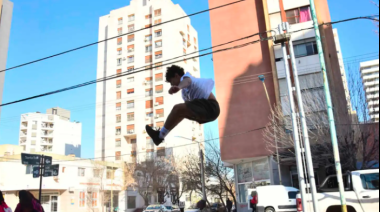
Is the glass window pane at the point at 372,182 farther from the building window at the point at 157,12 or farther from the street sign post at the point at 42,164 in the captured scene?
the building window at the point at 157,12

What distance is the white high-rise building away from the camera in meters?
55.6

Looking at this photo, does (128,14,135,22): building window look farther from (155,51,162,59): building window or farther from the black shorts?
the black shorts

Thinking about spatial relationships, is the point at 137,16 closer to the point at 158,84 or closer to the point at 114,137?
the point at 158,84

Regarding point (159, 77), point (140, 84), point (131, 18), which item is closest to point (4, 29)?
point (159, 77)

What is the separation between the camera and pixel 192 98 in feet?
16.9

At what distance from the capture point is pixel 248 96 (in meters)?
26.2

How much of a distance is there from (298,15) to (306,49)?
3.36m

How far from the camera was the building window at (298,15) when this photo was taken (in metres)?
26.8

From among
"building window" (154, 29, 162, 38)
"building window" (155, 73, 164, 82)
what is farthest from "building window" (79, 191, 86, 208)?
"building window" (154, 29, 162, 38)

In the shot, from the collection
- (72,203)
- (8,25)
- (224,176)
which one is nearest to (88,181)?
(72,203)

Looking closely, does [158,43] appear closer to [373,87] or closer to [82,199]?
[82,199]

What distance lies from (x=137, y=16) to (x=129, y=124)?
839 inches

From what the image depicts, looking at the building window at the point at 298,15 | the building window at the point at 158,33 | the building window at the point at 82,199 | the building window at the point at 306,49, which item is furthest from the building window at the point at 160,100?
the building window at the point at 306,49

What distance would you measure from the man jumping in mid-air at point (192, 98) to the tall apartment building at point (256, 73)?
64.1 feet
